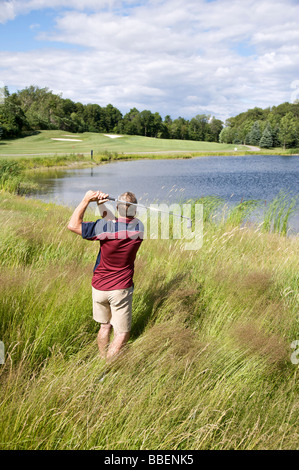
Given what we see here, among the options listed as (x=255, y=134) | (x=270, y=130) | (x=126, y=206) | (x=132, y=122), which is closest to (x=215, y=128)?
(x=255, y=134)

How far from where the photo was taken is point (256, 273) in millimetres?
4270

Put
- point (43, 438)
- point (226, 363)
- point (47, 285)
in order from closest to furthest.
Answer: point (43, 438)
point (226, 363)
point (47, 285)

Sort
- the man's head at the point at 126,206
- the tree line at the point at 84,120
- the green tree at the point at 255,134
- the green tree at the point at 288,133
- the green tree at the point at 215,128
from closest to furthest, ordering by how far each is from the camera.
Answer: the man's head at the point at 126,206
the tree line at the point at 84,120
the green tree at the point at 288,133
the green tree at the point at 255,134
the green tree at the point at 215,128

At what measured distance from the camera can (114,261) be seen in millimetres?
3066

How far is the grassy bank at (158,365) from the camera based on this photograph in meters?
2.07

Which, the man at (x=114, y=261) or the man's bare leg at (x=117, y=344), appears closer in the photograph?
the man's bare leg at (x=117, y=344)

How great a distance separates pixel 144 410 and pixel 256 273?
247 cm

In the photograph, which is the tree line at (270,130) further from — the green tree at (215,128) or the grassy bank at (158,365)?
the grassy bank at (158,365)

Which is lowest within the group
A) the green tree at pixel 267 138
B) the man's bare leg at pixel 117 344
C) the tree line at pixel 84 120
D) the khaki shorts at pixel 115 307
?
the man's bare leg at pixel 117 344

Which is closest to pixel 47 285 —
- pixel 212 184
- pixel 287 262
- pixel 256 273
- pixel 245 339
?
pixel 245 339

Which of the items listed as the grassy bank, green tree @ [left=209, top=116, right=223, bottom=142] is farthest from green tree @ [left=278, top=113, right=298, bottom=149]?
the grassy bank

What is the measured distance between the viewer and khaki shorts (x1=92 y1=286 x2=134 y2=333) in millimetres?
3068

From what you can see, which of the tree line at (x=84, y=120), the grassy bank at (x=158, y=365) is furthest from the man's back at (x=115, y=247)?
the tree line at (x=84, y=120)

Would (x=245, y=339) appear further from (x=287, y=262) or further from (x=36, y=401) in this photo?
(x=287, y=262)
